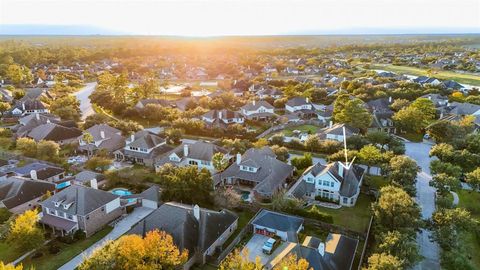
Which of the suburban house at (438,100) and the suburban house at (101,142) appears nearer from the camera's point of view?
the suburban house at (101,142)

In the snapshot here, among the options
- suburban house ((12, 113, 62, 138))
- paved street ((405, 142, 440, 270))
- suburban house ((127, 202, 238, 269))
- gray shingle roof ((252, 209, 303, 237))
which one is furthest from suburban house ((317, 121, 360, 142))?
suburban house ((12, 113, 62, 138))

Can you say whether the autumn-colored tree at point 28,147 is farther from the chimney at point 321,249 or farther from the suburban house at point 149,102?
the chimney at point 321,249

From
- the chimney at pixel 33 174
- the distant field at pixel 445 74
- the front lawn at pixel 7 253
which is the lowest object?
the front lawn at pixel 7 253

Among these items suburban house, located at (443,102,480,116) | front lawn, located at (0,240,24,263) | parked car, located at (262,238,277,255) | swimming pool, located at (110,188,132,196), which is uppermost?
suburban house, located at (443,102,480,116)

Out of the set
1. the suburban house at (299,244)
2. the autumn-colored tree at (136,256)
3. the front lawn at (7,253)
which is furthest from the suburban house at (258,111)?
the autumn-colored tree at (136,256)

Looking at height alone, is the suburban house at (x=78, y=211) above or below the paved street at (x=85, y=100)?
below

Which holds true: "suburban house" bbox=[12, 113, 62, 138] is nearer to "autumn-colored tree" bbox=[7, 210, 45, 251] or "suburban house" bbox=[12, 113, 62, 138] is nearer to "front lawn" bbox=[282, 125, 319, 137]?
"autumn-colored tree" bbox=[7, 210, 45, 251]
